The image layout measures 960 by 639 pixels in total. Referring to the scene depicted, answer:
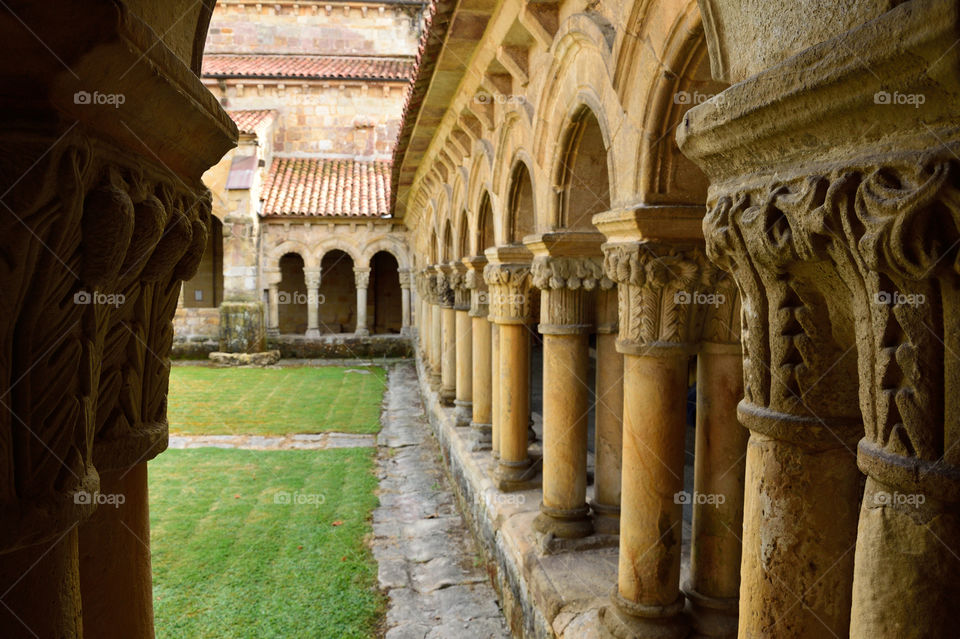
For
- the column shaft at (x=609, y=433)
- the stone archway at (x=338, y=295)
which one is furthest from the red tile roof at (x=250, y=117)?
the column shaft at (x=609, y=433)

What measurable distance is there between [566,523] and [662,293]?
80.9 inches

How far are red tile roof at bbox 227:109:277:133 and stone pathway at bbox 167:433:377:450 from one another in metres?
11.2

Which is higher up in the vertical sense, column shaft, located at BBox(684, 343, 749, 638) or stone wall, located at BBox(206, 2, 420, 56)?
stone wall, located at BBox(206, 2, 420, 56)

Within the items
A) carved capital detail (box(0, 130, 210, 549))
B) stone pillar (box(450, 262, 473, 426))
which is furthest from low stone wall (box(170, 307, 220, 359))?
Answer: carved capital detail (box(0, 130, 210, 549))

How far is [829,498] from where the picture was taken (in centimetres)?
171

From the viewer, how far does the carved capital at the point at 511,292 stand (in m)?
5.85

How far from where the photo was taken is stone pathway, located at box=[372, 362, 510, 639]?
464 cm

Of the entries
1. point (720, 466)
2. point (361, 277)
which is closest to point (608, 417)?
point (720, 466)

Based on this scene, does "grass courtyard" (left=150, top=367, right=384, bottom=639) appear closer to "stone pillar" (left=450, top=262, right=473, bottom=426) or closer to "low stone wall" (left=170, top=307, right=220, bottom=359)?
"stone pillar" (left=450, top=262, right=473, bottom=426)

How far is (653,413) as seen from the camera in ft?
10.8

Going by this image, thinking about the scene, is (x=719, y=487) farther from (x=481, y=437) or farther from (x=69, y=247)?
(x=481, y=437)

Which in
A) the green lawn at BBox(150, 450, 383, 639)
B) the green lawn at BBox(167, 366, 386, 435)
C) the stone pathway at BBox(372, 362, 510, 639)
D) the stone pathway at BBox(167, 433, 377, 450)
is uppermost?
the green lawn at BBox(167, 366, 386, 435)

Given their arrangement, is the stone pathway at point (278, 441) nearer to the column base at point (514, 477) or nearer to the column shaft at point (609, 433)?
the column base at point (514, 477)

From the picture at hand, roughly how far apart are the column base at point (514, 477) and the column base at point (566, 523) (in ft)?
3.75
